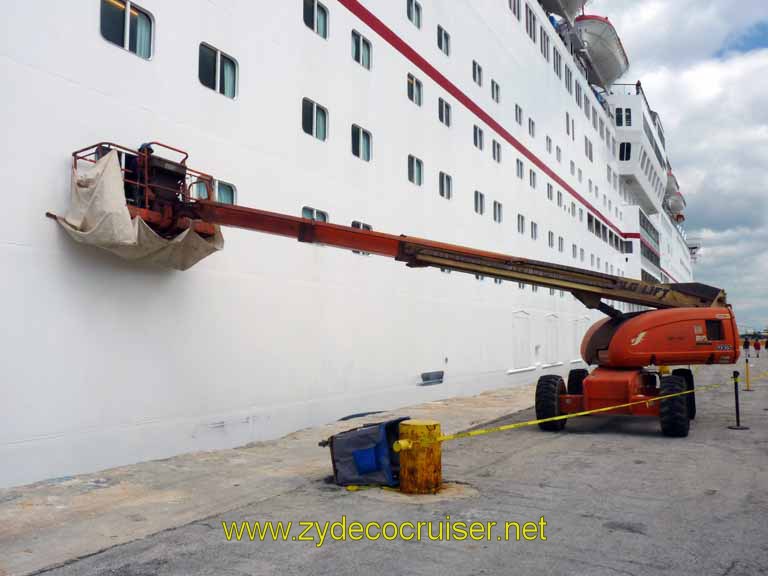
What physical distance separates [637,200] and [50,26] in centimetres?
5743

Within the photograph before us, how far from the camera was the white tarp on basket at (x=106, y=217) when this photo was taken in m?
8.13

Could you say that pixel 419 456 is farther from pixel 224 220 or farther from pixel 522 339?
pixel 522 339

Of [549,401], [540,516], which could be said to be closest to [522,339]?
[549,401]

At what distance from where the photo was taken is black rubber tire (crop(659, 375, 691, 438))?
11.2 m

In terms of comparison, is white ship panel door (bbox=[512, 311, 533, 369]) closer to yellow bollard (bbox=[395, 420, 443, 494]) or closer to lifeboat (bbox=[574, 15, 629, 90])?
yellow bollard (bbox=[395, 420, 443, 494])

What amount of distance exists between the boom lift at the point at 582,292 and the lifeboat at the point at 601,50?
116 ft

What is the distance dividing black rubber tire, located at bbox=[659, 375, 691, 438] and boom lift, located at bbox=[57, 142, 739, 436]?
0.6 inches

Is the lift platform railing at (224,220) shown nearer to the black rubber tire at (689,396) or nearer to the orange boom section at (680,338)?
the orange boom section at (680,338)

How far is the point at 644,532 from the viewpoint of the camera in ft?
19.6

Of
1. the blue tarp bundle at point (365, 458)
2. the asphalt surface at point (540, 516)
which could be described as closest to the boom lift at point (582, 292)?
the asphalt surface at point (540, 516)

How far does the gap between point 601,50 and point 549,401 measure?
39.2 metres

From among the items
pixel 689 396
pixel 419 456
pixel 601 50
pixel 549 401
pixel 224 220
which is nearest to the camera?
pixel 419 456

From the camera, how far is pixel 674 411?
11.2 meters

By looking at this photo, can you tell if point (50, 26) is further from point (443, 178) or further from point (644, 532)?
point (443, 178)
